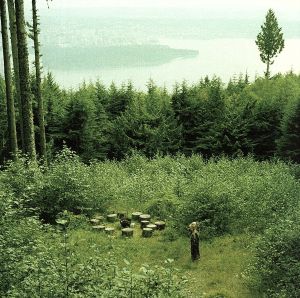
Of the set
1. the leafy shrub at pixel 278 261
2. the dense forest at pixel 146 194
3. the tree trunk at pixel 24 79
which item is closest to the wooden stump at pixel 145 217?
the dense forest at pixel 146 194

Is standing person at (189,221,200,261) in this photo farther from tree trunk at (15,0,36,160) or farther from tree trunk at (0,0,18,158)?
tree trunk at (0,0,18,158)

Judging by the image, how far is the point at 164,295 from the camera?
7.56 metres

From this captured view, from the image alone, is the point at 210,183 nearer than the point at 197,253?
No

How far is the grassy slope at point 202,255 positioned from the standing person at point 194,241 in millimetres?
204

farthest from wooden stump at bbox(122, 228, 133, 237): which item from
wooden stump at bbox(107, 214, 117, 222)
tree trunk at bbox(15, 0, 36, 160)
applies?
tree trunk at bbox(15, 0, 36, 160)

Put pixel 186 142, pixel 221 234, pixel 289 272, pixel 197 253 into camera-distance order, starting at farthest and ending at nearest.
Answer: pixel 186 142 → pixel 221 234 → pixel 197 253 → pixel 289 272

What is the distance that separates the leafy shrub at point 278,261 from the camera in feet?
34.3

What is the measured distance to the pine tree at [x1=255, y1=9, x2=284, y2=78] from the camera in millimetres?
53000

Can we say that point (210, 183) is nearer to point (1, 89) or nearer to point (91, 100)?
point (91, 100)

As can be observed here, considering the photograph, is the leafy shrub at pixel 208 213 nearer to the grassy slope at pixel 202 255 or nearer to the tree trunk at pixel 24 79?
the grassy slope at pixel 202 255

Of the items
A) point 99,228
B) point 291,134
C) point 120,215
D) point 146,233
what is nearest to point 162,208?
point 120,215

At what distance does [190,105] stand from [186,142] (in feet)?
9.23

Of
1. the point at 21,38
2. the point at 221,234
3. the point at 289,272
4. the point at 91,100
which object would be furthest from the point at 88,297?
the point at 91,100

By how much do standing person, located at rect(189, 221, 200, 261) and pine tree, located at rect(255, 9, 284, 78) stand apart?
41991mm
